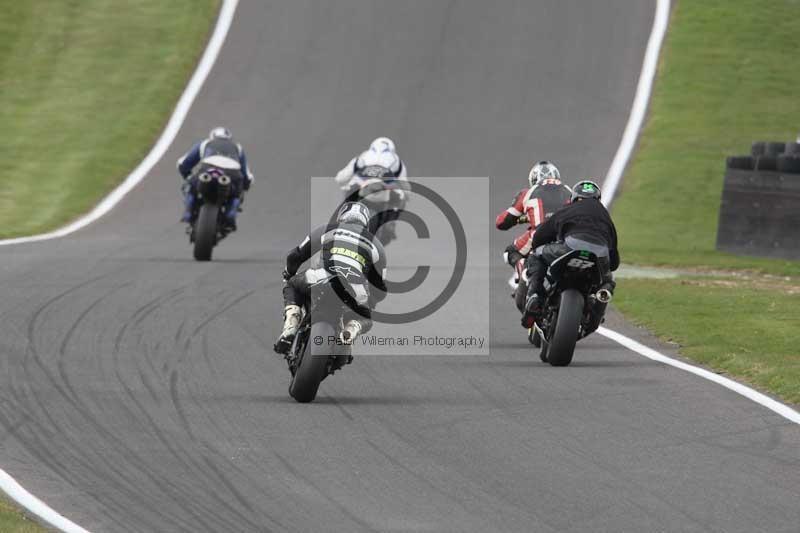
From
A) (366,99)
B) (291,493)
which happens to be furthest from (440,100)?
(291,493)

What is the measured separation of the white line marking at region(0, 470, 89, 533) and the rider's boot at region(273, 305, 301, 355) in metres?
2.94

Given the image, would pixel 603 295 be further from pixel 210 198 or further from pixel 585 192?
pixel 210 198

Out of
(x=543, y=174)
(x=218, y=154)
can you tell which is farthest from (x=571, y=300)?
(x=218, y=154)

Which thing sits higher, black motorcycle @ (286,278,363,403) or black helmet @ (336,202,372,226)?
black helmet @ (336,202,372,226)

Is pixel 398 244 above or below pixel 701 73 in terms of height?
below

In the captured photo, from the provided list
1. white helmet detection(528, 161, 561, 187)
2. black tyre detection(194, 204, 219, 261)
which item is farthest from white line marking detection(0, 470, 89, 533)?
black tyre detection(194, 204, 219, 261)

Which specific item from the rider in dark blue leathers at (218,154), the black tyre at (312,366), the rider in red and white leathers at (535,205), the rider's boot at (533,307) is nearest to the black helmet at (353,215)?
the black tyre at (312,366)

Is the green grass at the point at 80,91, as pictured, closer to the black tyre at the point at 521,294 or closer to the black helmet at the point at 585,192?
the black tyre at the point at 521,294

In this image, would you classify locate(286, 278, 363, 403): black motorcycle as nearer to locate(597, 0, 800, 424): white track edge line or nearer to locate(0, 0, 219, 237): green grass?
locate(597, 0, 800, 424): white track edge line

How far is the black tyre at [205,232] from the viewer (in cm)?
1992

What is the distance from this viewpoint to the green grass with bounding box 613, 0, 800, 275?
79.8ft

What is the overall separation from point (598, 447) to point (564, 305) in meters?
3.21

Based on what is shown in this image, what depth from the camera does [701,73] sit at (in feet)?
108

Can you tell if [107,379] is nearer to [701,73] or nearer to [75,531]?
[75,531]
